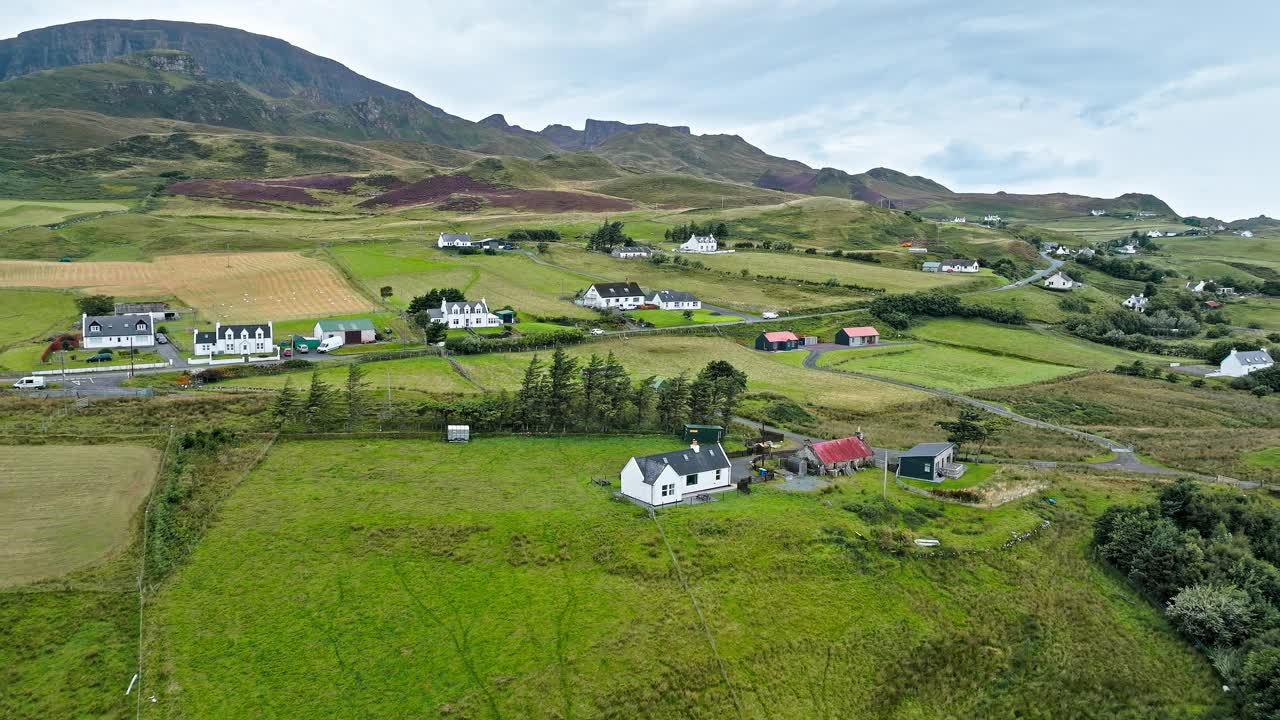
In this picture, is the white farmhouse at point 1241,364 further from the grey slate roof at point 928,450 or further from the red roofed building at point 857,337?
the grey slate roof at point 928,450

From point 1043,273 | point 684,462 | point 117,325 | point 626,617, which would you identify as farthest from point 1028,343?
point 117,325

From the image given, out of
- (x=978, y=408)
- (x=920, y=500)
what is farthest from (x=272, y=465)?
(x=978, y=408)

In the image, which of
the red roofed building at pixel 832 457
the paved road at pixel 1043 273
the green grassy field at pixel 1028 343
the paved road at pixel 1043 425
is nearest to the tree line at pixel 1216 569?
the paved road at pixel 1043 425

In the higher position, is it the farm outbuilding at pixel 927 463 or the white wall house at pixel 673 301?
the white wall house at pixel 673 301

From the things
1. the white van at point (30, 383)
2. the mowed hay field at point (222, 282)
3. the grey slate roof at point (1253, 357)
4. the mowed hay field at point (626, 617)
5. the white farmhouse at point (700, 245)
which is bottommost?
the mowed hay field at point (626, 617)

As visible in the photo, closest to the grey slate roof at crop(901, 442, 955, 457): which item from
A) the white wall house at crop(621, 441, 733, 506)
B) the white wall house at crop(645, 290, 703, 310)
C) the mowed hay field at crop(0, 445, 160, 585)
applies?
the white wall house at crop(621, 441, 733, 506)

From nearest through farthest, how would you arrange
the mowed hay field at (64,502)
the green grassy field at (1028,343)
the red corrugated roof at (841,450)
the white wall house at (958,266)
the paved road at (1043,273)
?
the mowed hay field at (64,502) → the red corrugated roof at (841,450) → the green grassy field at (1028,343) → the paved road at (1043,273) → the white wall house at (958,266)

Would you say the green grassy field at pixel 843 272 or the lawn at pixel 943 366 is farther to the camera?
the green grassy field at pixel 843 272

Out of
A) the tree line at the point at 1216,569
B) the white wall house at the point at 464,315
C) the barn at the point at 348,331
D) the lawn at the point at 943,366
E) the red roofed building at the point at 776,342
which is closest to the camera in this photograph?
the tree line at the point at 1216,569
